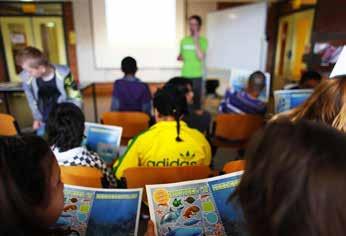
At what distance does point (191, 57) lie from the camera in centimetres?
309

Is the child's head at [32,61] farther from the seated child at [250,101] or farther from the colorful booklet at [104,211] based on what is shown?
the seated child at [250,101]

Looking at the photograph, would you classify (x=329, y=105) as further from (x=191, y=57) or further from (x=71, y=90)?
(x=191, y=57)

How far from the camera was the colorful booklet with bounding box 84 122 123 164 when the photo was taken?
4.90ft

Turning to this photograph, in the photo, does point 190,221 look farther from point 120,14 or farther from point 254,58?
point 254,58

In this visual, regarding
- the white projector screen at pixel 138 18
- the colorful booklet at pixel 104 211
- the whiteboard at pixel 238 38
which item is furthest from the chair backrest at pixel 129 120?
the whiteboard at pixel 238 38

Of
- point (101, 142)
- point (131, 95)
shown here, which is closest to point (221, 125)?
point (131, 95)

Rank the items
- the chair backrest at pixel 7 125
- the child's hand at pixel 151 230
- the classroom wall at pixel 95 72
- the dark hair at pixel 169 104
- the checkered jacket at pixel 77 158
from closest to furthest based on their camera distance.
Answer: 1. the child's hand at pixel 151 230
2. the checkered jacket at pixel 77 158
3. the dark hair at pixel 169 104
4. the chair backrest at pixel 7 125
5. the classroom wall at pixel 95 72

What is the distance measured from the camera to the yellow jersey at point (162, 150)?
3.80 feet

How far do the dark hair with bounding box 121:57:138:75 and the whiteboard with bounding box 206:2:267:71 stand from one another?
1973 millimetres

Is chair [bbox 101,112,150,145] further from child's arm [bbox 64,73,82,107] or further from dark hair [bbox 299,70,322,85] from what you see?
dark hair [bbox 299,70,322,85]

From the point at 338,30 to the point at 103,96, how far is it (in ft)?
11.7

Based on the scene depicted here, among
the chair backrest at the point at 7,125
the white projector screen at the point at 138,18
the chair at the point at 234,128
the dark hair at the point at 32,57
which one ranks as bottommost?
the chair at the point at 234,128

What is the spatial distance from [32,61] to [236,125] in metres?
1.51

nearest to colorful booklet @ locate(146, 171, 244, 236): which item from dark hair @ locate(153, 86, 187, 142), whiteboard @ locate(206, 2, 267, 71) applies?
dark hair @ locate(153, 86, 187, 142)
